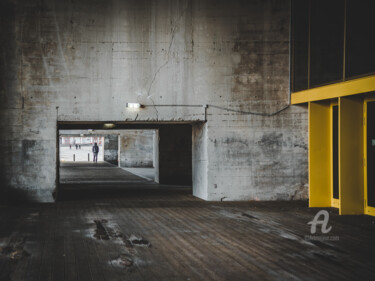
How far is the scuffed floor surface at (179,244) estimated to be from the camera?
5590mm

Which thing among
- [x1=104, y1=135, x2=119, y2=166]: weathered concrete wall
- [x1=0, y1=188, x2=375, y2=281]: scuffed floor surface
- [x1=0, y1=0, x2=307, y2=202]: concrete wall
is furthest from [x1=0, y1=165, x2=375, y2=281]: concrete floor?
[x1=104, y1=135, x2=119, y2=166]: weathered concrete wall

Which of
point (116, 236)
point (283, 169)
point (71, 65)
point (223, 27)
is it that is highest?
point (223, 27)

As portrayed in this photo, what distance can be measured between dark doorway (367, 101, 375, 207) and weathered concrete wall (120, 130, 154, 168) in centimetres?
2092

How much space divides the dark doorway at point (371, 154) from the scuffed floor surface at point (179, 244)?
57 cm

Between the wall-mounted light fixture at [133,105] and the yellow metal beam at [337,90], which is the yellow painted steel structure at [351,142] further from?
the wall-mounted light fixture at [133,105]

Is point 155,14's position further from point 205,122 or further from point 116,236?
point 116,236

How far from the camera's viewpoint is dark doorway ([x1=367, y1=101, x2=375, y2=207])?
986cm

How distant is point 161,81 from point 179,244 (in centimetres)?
590

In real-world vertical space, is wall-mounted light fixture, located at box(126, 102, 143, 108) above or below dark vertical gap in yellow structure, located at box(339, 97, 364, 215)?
above

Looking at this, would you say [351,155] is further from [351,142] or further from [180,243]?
[180,243]

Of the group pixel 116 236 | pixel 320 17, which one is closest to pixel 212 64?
pixel 320 17

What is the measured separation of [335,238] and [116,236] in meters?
3.68

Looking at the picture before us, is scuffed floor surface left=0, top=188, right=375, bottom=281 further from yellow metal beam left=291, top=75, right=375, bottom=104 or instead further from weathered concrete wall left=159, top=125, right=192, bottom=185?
weathered concrete wall left=159, top=125, right=192, bottom=185

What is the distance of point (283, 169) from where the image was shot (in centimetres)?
1234
